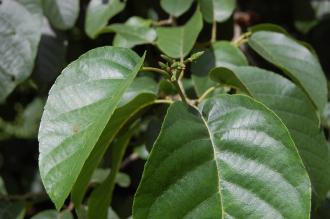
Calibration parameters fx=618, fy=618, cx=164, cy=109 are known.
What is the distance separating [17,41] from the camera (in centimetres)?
160

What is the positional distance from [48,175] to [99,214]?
369 millimetres

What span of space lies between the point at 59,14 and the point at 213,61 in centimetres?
47

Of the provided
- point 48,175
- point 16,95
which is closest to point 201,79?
point 48,175

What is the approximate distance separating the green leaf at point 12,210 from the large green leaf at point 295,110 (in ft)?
2.07

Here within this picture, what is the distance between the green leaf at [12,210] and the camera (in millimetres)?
1590

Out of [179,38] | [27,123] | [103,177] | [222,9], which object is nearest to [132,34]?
[179,38]

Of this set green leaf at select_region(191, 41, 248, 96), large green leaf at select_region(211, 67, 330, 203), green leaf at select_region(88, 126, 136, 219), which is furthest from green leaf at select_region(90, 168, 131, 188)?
large green leaf at select_region(211, 67, 330, 203)

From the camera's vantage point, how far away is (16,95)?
2184mm

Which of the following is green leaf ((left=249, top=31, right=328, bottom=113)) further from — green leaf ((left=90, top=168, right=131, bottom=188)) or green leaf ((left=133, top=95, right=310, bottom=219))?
green leaf ((left=90, top=168, right=131, bottom=188))

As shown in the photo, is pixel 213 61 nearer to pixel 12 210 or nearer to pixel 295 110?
pixel 295 110

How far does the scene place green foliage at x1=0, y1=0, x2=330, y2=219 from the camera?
3.25 feet

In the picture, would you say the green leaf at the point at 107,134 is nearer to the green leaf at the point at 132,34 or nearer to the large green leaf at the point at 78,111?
the large green leaf at the point at 78,111

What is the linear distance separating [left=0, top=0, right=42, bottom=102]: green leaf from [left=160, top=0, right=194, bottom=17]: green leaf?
1.23ft

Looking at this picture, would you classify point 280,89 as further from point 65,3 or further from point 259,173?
point 65,3
